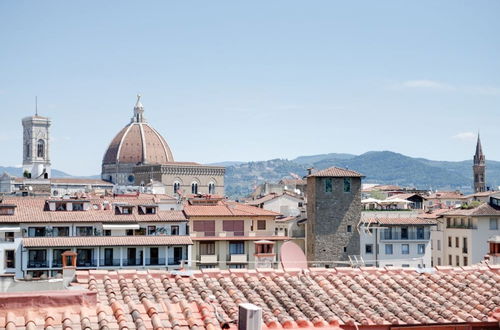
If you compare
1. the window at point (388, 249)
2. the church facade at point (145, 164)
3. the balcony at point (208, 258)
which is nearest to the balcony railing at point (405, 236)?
the window at point (388, 249)

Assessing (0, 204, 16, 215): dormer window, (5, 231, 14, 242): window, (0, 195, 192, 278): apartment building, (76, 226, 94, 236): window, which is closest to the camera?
(0, 195, 192, 278): apartment building

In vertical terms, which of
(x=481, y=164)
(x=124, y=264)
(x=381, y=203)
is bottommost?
(x=124, y=264)

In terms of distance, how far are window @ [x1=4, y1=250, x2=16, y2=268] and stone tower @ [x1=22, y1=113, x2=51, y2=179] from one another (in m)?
131

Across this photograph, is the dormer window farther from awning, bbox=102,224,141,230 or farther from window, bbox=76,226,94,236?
awning, bbox=102,224,141,230

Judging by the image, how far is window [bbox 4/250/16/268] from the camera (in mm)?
49566

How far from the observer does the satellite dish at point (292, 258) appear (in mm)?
14812

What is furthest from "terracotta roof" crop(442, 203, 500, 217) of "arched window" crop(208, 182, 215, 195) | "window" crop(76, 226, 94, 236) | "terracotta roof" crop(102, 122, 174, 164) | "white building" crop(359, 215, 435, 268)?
"terracotta roof" crop(102, 122, 174, 164)

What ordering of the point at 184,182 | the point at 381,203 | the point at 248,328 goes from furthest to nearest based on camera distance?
the point at 184,182 → the point at 381,203 → the point at 248,328

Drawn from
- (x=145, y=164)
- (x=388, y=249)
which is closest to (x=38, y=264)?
(x=388, y=249)

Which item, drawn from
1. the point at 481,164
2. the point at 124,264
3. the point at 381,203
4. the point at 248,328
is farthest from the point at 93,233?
the point at 481,164

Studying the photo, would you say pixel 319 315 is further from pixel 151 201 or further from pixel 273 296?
pixel 151 201

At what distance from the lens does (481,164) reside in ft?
552

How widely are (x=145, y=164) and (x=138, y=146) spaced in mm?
25683

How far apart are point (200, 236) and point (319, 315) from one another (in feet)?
159
